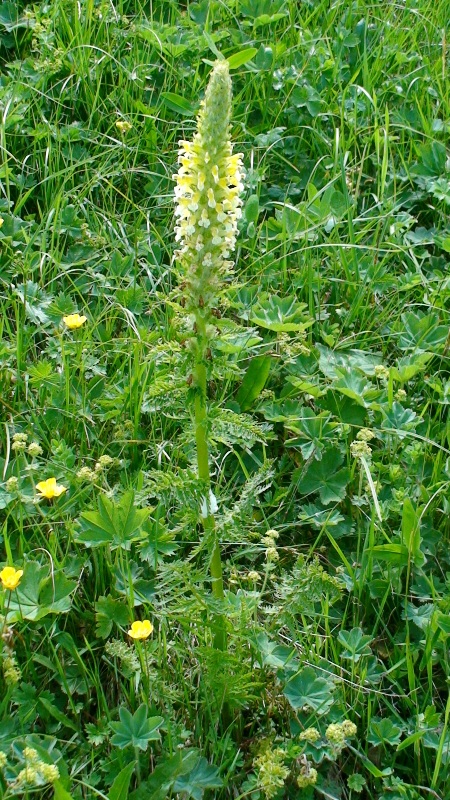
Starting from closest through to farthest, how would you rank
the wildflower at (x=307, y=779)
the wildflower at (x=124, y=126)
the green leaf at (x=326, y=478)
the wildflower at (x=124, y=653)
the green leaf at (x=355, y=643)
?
the wildflower at (x=307, y=779)
the wildflower at (x=124, y=653)
the green leaf at (x=355, y=643)
the green leaf at (x=326, y=478)
the wildflower at (x=124, y=126)

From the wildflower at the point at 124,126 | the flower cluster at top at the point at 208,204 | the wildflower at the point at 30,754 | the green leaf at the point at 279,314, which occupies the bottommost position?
the wildflower at the point at 30,754

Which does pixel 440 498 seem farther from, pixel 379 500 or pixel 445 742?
pixel 445 742

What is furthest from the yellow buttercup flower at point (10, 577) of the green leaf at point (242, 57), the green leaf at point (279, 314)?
the green leaf at point (242, 57)

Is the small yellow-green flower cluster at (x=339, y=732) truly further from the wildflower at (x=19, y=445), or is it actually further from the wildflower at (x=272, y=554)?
the wildflower at (x=19, y=445)

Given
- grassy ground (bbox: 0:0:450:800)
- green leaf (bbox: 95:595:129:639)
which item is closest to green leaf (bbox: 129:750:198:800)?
grassy ground (bbox: 0:0:450:800)

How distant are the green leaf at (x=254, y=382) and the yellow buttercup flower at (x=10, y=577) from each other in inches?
43.3

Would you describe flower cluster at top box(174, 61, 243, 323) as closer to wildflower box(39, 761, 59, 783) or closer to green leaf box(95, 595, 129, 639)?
green leaf box(95, 595, 129, 639)

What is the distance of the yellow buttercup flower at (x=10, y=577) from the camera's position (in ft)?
7.33

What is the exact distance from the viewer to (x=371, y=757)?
2316 mm

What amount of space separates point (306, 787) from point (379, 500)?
3.02ft

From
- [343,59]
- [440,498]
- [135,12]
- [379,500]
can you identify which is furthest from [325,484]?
[135,12]

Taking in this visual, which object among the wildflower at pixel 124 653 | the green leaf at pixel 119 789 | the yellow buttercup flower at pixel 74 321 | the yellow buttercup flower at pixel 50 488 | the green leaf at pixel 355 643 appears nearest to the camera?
the green leaf at pixel 119 789

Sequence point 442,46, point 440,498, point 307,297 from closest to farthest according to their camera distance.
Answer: point 440,498 < point 307,297 < point 442,46

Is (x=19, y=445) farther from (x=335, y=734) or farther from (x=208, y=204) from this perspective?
(x=335, y=734)
